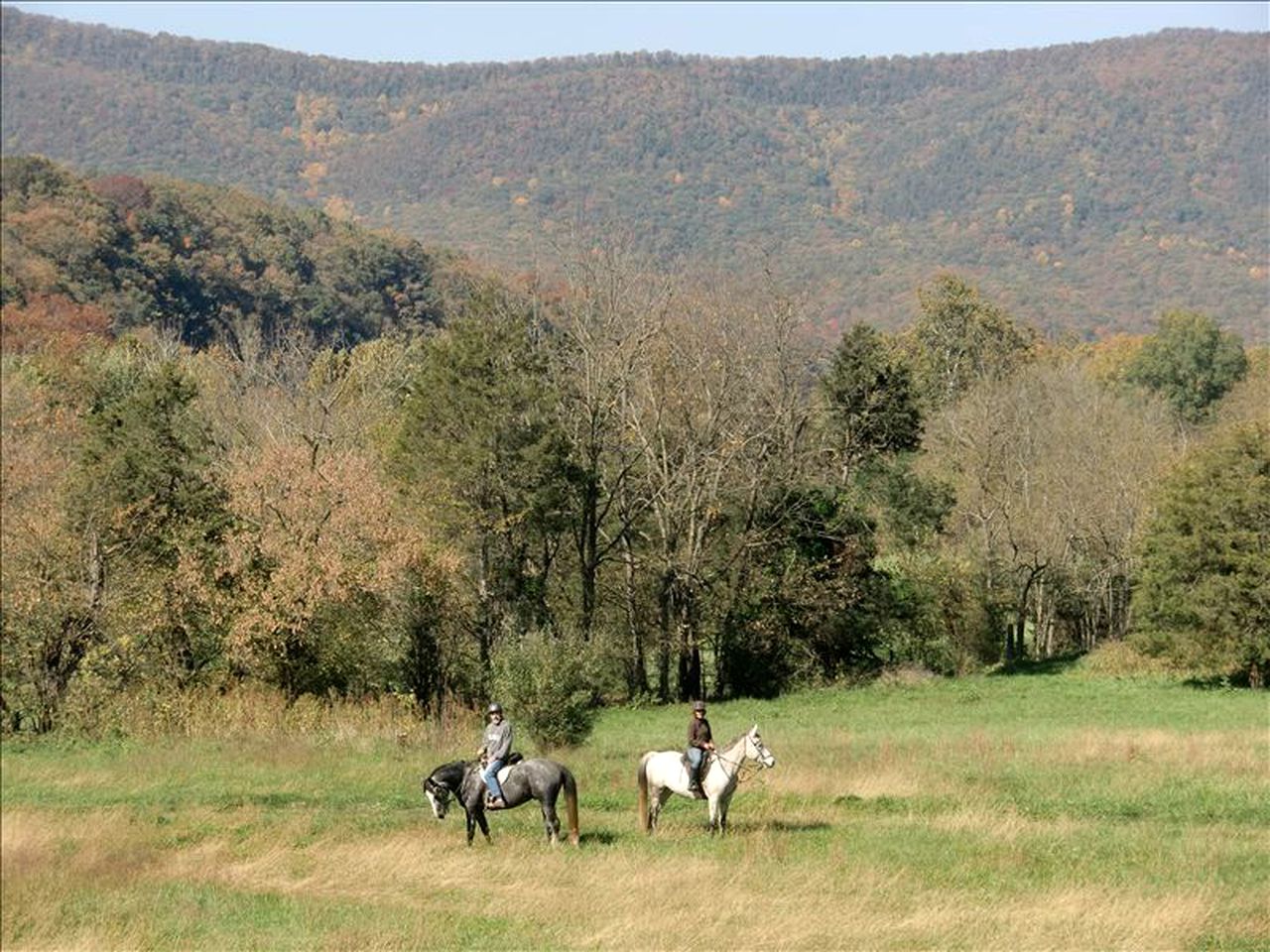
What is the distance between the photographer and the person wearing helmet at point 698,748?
2350cm

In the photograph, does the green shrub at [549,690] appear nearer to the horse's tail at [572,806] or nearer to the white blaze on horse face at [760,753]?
the white blaze on horse face at [760,753]

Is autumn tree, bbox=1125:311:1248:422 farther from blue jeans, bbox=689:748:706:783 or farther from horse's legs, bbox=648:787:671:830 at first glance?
blue jeans, bbox=689:748:706:783

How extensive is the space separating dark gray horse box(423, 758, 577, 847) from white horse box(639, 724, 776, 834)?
1.81 metres

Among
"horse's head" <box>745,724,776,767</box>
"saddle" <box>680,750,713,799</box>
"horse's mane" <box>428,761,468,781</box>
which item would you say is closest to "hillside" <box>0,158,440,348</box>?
"horse's mane" <box>428,761,468,781</box>

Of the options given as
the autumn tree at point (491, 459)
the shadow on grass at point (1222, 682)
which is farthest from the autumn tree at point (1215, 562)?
the autumn tree at point (491, 459)

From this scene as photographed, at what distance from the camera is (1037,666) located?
5959 cm

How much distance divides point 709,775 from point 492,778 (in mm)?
3663

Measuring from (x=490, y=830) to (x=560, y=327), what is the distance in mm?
36068

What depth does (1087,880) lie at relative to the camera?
1966cm

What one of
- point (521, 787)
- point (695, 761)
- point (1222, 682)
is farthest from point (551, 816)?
point (1222, 682)

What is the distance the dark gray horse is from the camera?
73.5 feet

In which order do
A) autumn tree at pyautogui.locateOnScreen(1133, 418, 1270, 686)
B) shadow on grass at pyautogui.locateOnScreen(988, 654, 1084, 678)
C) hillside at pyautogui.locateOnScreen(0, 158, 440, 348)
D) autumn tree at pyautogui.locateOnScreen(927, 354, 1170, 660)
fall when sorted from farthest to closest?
hillside at pyautogui.locateOnScreen(0, 158, 440, 348), autumn tree at pyautogui.locateOnScreen(927, 354, 1170, 660), shadow on grass at pyautogui.locateOnScreen(988, 654, 1084, 678), autumn tree at pyautogui.locateOnScreen(1133, 418, 1270, 686)

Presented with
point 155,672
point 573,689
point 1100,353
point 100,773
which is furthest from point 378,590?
point 1100,353

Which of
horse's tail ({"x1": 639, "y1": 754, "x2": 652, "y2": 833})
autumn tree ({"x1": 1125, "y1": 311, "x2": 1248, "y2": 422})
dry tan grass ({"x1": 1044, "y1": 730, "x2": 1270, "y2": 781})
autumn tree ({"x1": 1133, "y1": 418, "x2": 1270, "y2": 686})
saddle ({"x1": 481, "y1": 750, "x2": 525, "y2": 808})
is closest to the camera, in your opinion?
saddle ({"x1": 481, "y1": 750, "x2": 525, "y2": 808})
